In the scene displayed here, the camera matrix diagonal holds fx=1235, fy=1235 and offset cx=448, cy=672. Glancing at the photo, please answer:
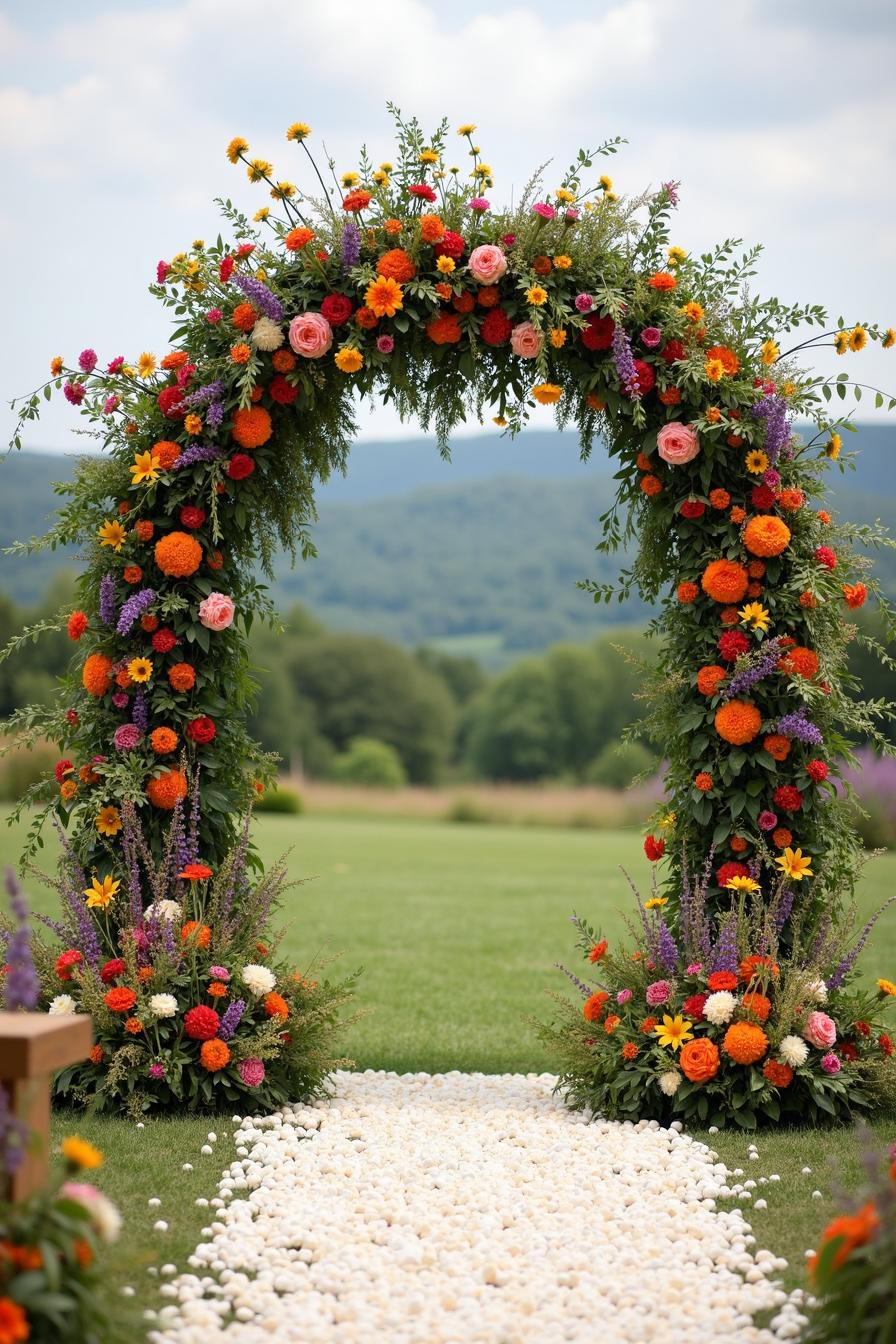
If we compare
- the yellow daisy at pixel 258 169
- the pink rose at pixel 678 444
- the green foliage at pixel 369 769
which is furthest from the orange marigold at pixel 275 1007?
the green foliage at pixel 369 769

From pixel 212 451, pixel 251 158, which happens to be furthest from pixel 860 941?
pixel 251 158

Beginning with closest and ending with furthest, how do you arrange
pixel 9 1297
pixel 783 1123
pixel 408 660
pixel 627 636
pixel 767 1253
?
pixel 9 1297 → pixel 767 1253 → pixel 783 1123 → pixel 627 636 → pixel 408 660

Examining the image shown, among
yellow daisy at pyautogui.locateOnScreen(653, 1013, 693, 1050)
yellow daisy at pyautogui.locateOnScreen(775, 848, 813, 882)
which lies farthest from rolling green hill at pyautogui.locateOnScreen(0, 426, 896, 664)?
yellow daisy at pyautogui.locateOnScreen(653, 1013, 693, 1050)

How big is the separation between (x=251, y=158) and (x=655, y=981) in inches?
148

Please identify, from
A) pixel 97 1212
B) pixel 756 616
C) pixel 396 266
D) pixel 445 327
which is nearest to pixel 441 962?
pixel 756 616

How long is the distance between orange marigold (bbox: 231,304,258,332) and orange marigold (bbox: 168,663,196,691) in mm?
1428

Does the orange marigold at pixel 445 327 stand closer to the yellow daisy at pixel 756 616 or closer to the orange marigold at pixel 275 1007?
the yellow daisy at pixel 756 616

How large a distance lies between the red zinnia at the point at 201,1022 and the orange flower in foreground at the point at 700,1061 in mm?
1785

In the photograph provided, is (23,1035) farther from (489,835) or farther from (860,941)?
(489,835)

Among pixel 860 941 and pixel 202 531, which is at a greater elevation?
pixel 202 531

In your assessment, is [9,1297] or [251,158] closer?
[9,1297]

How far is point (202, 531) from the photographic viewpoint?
207 inches

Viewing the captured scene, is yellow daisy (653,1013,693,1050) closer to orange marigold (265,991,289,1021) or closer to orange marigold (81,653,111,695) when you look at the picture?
orange marigold (265,991,289,1021)

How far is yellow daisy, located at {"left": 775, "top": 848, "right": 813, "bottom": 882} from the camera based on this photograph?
4.99m
